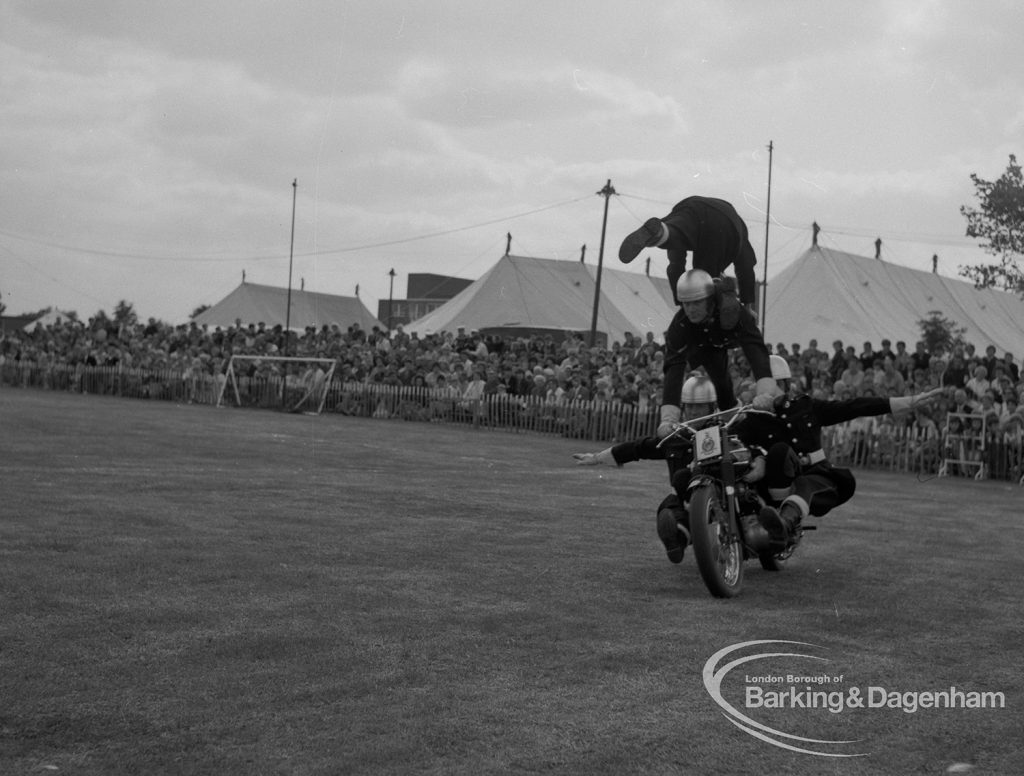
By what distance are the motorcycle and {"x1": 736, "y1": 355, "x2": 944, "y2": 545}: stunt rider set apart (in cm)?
27

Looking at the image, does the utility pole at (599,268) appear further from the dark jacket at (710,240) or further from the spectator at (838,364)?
the dark jacket at (710,240)

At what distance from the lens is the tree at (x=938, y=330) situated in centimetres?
3206

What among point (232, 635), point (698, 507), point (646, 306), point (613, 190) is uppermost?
point (613, 190)

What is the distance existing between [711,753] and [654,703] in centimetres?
62

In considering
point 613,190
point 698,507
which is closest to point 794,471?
point 698,507

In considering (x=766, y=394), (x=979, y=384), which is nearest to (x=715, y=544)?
(x=766, y=394)

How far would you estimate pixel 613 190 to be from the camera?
37906mm

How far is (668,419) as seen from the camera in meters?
8.06

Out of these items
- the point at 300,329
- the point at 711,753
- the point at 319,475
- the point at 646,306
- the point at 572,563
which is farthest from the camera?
the point at 300,329

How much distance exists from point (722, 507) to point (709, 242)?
5.58 ft

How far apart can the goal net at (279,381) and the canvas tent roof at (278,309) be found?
15135 millimetres

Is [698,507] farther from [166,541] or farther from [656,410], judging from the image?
[656,410]

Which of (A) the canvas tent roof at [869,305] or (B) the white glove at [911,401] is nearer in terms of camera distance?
(B) the white glove at [911,401]

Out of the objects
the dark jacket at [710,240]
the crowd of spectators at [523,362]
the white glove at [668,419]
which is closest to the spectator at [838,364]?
the crowd of spectators at [523,362]
